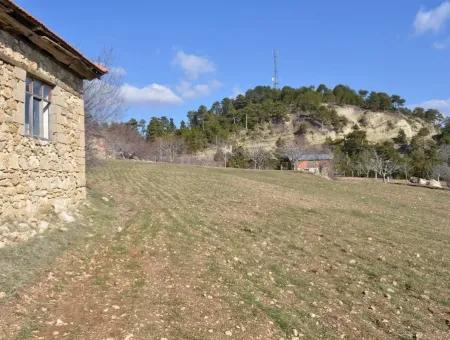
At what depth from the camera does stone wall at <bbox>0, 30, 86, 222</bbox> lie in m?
9.38

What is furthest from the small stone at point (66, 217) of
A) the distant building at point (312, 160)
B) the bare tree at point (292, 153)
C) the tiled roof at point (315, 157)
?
the tiled roof at point (315, 157)

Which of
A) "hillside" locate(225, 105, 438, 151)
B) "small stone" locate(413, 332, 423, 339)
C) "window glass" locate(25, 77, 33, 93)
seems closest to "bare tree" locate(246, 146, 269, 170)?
"hillside" locate(225, 105, 438, 151)

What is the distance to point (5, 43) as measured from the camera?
941cm

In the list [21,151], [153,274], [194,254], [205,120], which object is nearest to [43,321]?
[153,274]

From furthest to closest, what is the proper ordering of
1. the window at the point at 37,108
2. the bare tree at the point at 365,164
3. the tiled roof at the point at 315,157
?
the tiled roof at the point at 315,157, the bare tree at the point at 365,164, the window at the point at 37,108

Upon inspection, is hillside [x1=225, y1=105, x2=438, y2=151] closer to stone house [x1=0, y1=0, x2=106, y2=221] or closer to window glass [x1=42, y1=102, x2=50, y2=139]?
stone house [x1=0, y1=0, x2=106, y2=221]

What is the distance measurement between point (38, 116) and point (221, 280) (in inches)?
265

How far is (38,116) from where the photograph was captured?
439 inches

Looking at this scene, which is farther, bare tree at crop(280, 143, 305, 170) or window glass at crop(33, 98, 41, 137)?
bare tree at crop(280, 143, 305, 170)

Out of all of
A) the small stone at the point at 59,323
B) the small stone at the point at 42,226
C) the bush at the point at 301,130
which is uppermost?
the bush at the point at 301,130

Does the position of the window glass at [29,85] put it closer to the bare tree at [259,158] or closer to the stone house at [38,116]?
the stone house at [38,116]

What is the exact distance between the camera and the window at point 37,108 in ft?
34.7

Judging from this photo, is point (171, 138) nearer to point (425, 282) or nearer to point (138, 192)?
point (138, 192)

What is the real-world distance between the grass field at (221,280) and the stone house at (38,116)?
1.25 meters
